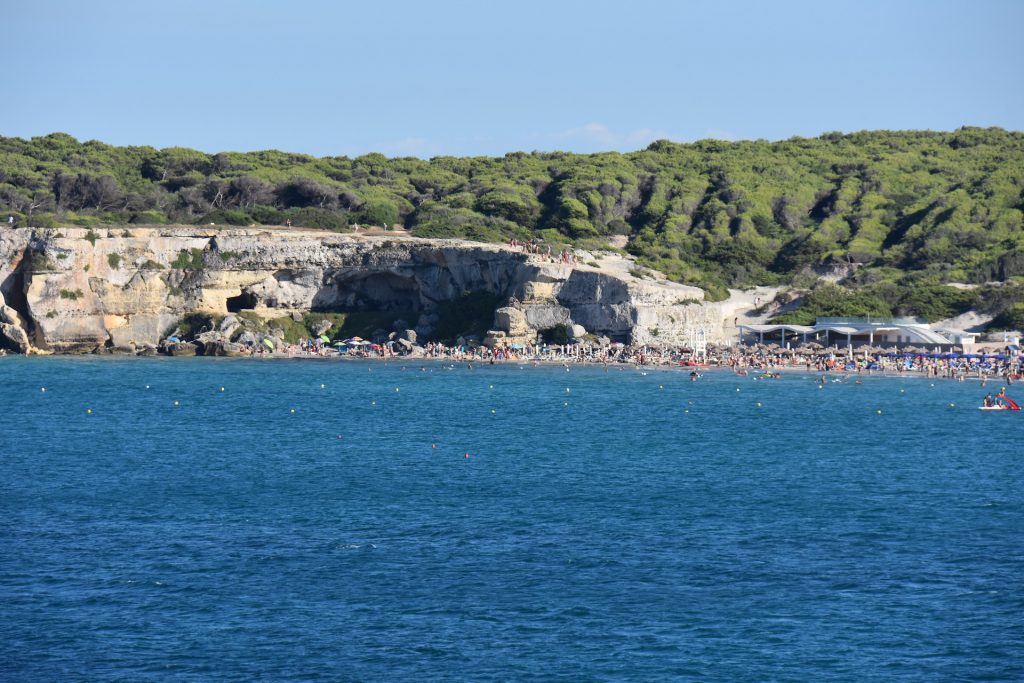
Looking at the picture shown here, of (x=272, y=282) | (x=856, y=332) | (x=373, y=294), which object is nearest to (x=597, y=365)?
(x=856, y=332)

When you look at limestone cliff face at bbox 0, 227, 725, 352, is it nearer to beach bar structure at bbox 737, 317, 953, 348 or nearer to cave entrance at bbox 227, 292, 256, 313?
cave entrance at bbox 227, 292, 256, 313

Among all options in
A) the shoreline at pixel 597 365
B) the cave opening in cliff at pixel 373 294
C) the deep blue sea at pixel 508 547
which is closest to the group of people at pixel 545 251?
the shoreline at pixel 597 365

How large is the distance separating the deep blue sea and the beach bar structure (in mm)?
25994

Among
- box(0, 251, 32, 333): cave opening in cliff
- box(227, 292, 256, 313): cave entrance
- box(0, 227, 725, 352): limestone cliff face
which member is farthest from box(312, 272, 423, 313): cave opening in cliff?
box(0, 251, 32, 333): cave opening in cliff

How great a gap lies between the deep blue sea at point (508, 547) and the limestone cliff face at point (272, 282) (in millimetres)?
27827

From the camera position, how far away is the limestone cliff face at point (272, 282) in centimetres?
7950

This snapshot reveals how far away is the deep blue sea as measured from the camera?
19828 mm

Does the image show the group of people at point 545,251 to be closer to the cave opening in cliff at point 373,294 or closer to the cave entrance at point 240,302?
the cave opening in cliff at point 373,294

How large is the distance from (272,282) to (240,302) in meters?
3.40

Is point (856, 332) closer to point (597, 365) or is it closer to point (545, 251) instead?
point (597, 365)

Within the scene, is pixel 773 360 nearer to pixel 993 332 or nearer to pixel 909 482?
pixel 993 332

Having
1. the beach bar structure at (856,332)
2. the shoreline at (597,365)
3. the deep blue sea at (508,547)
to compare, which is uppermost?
the beach bar structure at (856,332)

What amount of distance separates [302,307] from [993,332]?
159 ft

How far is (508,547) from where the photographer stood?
26719mm
